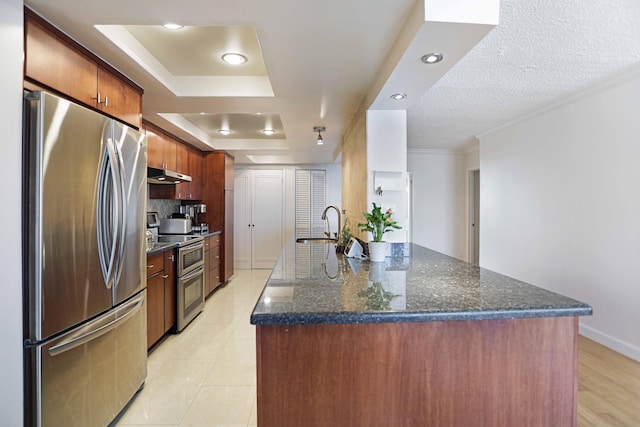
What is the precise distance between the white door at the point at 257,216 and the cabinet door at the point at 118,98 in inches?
165

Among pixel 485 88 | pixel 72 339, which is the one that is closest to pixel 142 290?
pixel 72 339

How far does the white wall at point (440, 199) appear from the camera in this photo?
18.1ft

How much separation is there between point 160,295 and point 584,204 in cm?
398

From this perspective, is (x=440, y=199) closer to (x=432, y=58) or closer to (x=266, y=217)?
(x=266, y=217)

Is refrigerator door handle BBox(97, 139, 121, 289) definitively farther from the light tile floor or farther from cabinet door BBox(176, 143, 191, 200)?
cabinet door BBox(176, 143, 191, 200)

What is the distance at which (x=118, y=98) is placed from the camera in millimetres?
1967

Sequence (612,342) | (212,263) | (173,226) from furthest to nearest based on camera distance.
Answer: (212,263) → (173,226) → (612,342)

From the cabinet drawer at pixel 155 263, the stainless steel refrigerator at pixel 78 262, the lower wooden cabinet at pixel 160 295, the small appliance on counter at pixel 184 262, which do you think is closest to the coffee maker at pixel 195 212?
the small appliance on counter at pixel 184 262

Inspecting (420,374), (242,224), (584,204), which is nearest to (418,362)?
(420,374)

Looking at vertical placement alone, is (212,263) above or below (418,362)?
below

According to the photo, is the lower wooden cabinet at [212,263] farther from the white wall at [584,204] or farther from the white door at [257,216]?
the white wall at [584,204]

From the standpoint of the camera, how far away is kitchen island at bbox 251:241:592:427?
1.09 m

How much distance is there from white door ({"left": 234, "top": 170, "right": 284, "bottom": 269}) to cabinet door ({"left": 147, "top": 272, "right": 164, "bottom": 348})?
139 inches

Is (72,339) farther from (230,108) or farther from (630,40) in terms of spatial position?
(630,40)
